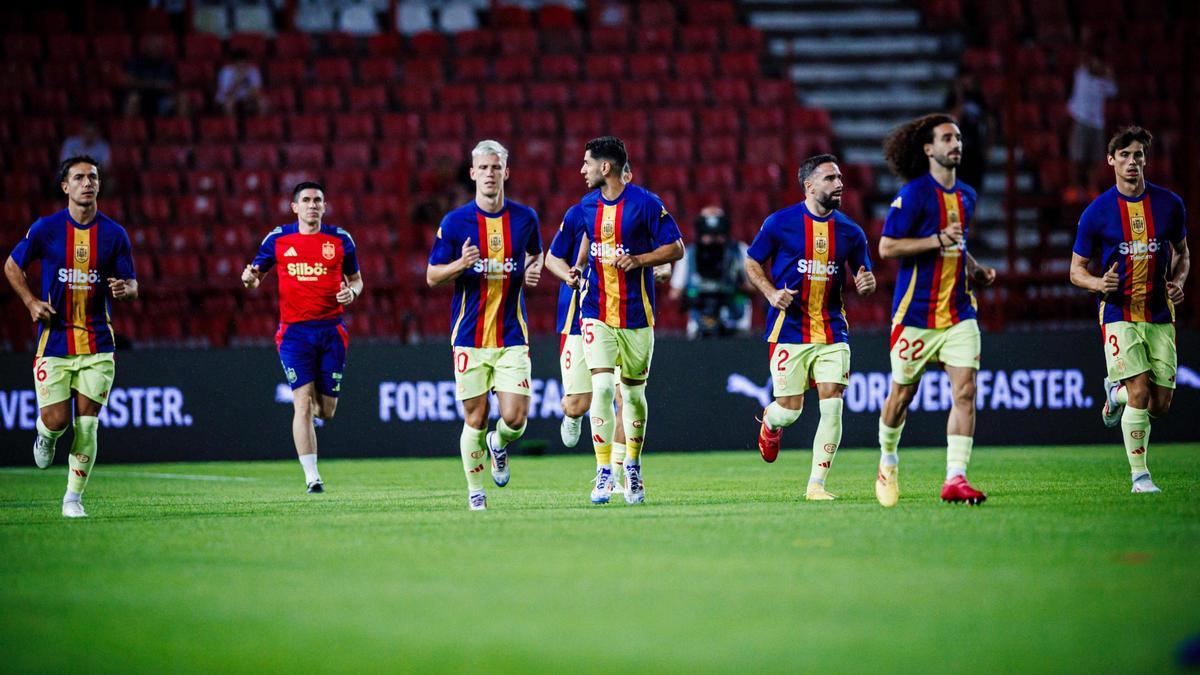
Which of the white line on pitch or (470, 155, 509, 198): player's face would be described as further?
the white line on pitch

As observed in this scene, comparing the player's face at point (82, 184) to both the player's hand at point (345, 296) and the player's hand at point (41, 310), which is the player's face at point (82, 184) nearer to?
the player's hand at point (41, 310)

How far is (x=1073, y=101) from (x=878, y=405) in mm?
6535

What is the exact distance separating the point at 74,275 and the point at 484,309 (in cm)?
256

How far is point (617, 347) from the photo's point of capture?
1006cm

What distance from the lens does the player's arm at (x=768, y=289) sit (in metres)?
9.81

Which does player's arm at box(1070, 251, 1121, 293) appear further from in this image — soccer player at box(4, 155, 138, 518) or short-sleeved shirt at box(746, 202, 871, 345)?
soccer player at box(4, 155, 138, 518)

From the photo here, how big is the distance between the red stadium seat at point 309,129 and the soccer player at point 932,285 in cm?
1388

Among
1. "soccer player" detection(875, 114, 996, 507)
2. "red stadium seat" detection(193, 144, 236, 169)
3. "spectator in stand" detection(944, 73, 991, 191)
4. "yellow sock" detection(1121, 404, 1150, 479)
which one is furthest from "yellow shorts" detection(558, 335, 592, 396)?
"red stadium seat" detection(193, 144, 236, 169)

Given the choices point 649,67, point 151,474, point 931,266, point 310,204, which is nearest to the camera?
point 931,266

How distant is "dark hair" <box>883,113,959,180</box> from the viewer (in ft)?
30.4

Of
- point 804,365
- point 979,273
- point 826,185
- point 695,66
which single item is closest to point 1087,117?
point 695,66

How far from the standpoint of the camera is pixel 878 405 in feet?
54.9

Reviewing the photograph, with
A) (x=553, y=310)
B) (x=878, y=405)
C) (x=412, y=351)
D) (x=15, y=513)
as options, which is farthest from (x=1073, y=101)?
(x=15, y=513)

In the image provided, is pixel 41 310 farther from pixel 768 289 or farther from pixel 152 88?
pixel 152 88
